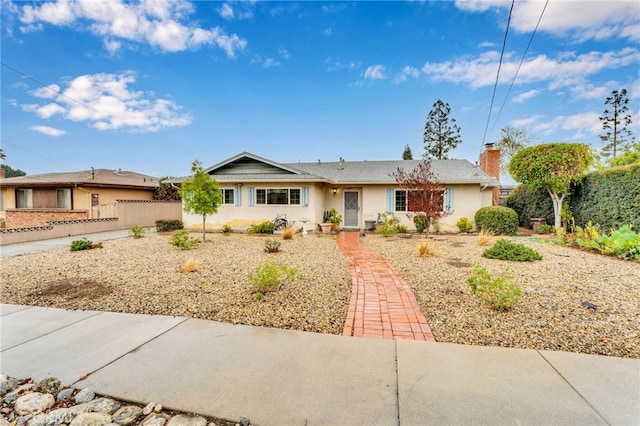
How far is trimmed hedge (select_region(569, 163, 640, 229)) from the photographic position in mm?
8250

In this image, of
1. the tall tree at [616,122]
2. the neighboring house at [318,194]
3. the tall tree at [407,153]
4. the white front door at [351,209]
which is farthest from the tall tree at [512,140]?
the white front door at [351,209]

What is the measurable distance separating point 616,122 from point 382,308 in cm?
3341

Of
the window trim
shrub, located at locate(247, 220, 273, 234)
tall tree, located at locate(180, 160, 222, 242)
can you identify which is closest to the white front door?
the window trim

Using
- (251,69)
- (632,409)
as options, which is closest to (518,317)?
(632,409)

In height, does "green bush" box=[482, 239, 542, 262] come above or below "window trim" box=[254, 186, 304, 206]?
below

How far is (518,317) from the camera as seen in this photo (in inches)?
143

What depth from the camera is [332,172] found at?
15.8 metres

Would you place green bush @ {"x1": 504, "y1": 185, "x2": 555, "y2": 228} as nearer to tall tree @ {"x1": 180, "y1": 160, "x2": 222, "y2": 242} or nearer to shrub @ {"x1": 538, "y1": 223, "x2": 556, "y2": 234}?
shrub @ {"x1": 538, "y1": 223, "x2": 556, "y2": 234}

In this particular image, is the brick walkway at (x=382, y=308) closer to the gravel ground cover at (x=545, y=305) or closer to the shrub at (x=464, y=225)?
the gravel ground cover at (x=545, y=305)

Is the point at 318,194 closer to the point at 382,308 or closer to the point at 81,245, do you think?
the point at 81,245

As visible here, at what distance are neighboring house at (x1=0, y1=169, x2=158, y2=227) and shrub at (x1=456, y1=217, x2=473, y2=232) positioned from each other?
19.0m

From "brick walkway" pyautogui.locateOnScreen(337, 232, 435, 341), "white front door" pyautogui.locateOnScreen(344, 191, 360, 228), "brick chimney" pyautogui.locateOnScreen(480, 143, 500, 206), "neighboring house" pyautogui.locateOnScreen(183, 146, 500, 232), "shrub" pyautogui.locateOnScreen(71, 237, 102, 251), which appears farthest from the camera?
"brick chimney" pyautogui.locateOnScreen(480, 143, 500, 206)

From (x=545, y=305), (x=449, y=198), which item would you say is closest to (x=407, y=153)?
(x=449, y=198)

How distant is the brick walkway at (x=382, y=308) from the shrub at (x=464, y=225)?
8274 millimetres
